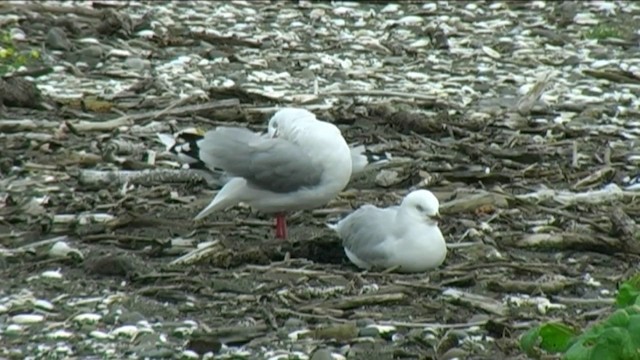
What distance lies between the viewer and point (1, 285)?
6352mm

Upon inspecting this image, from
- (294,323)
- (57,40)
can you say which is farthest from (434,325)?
(57,40)

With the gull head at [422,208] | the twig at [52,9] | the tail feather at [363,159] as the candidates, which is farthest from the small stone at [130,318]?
the twig at [52,9]

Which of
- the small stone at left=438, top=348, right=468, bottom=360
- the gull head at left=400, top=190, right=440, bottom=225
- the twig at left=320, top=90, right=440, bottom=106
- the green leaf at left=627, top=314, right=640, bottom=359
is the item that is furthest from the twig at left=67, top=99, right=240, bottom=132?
the green leaf at left=627, top=314, right=640, bottom=359

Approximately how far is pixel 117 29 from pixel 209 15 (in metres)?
1.00

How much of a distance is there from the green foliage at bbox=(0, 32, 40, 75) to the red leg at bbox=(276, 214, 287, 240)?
10.7 feet

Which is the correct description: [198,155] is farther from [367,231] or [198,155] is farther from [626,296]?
[626,296]

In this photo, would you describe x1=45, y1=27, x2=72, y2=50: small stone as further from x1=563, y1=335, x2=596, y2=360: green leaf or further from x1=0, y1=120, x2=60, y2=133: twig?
x1=563, y1=335, x2=596, y2=360: green leaf

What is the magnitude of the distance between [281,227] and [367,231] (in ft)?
2.18

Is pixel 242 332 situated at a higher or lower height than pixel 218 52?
higher

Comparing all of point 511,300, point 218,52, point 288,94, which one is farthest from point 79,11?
point 511,300

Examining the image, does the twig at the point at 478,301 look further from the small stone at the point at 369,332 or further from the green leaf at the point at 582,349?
the green leaf at the point at 582,349

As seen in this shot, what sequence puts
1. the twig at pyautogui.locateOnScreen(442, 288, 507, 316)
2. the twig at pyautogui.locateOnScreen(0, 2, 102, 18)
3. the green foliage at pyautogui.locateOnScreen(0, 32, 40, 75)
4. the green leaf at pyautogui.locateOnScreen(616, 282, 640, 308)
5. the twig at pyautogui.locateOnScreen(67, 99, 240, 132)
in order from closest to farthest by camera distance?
the green leaf at pyautogui.locateOnScreen(616, 282, 640, 308)
the twig at pyautogui.locateOnScreen(442, 288, 507, 316)
the twig at pyautogui.locateOnScreen(67, 99, 240, 132)
the green foliage at pyautogui.locateOnScreen(0, 32, 40, 75)
the twig at pyautogui.locateOnScreen(0, 2, 102, 18)

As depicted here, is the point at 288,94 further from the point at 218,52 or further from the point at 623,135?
the point at 623,135

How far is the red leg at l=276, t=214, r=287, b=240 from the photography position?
7160mm
